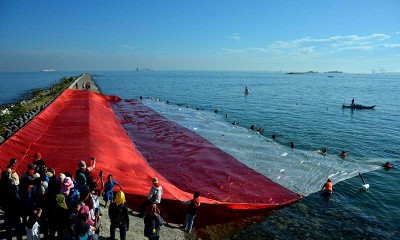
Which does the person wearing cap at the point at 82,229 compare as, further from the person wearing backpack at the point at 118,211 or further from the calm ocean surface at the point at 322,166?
the calm ocean surface at the point at 322,166

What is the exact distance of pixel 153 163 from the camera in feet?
90.4

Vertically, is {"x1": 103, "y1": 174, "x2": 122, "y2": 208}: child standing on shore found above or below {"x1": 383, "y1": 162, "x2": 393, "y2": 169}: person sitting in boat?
above

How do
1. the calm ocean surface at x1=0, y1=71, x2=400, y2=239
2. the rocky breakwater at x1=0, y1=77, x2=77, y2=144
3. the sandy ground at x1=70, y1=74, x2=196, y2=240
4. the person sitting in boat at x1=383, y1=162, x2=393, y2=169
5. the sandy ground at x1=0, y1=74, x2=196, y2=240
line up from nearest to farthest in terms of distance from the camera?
the sandy ground at x1=0, y1=74, x2=196, y2=240, the sandy ground at x1=70, y1=74, x2=196, y2=240, the calm ocean surface at x1=0, y1=71, x2=400, y2=239, the rocky breakwater at x1=0, y1=77, x2=77, y2=144, the person sitting in boat at x1=383, y1=162, x2=393, y2=169

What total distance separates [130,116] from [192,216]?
1542 inches

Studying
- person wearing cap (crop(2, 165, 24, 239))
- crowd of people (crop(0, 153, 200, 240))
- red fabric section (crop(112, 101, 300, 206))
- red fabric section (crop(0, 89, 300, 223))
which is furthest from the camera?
red fabric section (crop(112, 101, 300, 206))

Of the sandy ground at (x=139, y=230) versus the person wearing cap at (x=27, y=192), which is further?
the sandy ground at (x=139, y=230)

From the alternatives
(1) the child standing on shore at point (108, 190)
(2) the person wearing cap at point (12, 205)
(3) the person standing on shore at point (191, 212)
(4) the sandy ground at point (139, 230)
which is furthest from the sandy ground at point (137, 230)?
(2) the person wearing cap at point (12, 205)

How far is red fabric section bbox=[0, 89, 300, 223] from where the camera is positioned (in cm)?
1816

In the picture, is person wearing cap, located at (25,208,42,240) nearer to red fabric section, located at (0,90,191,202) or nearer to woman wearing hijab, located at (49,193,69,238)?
woman wearing hijab, located at (49,193,69,238)

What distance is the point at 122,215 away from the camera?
1162 centimetres

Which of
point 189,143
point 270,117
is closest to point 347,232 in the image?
point 189,143

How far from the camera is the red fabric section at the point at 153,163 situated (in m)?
18.2

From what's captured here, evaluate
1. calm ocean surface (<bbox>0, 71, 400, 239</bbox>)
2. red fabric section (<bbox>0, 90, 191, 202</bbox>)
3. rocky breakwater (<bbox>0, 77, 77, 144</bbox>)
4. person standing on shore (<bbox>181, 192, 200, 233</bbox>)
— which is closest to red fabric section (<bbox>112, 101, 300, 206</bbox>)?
calm ocean surface (<bbox>0, 71, 400, 239</bbox>)

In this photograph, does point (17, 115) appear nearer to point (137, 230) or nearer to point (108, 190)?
point (108, 190)
